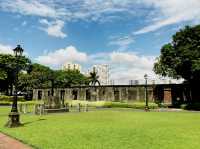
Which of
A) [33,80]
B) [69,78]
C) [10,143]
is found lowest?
[10,143]

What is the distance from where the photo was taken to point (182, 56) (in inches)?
1539

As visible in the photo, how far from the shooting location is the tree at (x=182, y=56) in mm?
37906

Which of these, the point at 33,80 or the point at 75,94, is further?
the point at 33,80

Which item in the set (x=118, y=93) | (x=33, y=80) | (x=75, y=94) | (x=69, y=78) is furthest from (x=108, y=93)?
(x=69, y=78)

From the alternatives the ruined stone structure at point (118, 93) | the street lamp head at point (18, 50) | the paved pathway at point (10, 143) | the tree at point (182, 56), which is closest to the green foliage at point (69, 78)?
the ruined stone structure at point (118, 93)

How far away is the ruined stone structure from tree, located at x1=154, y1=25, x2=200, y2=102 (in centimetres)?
876

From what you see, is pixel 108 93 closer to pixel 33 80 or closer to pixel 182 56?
pixel 182 56

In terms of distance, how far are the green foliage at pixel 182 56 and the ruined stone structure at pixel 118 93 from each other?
29.1 ft

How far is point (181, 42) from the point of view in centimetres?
4106

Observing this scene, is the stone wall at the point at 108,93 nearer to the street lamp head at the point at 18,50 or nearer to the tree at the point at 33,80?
the tree at the point at 33,80

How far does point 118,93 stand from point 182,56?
72.6ft

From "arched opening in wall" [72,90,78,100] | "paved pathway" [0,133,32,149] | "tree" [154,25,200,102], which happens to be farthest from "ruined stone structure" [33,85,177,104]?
"paved pathway" [0,133,32,149]

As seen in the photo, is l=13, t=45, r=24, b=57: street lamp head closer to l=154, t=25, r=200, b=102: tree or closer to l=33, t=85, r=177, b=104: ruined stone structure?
l=154, t=25, r=200, b=102: tree

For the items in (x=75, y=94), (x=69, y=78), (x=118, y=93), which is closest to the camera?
(x=118, y=93)
